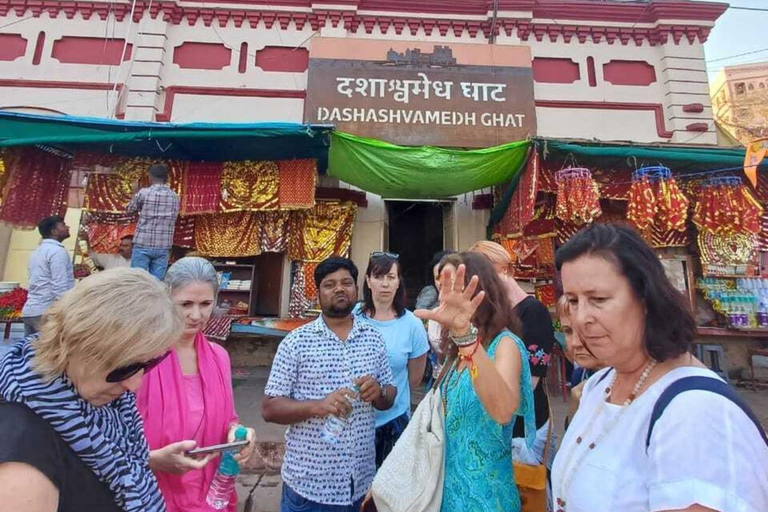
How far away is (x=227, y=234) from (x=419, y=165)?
3509mm

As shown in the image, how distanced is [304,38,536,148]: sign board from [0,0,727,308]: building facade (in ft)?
2.32

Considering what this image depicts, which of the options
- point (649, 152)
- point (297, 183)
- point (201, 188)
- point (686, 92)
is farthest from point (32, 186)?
point (686, 92)

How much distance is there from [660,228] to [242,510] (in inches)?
279

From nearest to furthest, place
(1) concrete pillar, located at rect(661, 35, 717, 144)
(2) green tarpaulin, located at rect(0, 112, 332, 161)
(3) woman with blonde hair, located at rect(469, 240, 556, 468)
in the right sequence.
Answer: (3) woman with blonde hair, located at rect(469, 240, 556, 468) < (2) green tarpaulin, located at rect(0, 112, 332, 161) < (1) concrete pillar, located at rect(661, 35, 717, 144)

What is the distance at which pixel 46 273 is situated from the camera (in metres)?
4.34

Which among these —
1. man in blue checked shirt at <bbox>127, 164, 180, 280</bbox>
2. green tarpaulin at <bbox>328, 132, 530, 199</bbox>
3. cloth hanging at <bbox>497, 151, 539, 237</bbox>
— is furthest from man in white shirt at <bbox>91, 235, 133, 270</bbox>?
cloth hanging at <bbox>497, 151, 539, 237</bbox>

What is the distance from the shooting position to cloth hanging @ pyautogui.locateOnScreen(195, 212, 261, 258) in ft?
21.5

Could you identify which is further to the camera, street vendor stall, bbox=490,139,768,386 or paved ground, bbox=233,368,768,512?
street vendor stall, bbox=490,139,768,386

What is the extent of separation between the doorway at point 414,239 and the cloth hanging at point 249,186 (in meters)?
3.01

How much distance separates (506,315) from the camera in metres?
Result: 1.63

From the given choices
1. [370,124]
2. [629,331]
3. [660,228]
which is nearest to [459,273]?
[629,331]

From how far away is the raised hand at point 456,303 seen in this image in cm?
138

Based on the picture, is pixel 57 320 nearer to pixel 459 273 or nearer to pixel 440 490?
pixel 459 273

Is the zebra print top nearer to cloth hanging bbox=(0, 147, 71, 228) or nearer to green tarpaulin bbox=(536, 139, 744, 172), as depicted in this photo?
green tarpaulin bbox=(536, 139, 744, 172)
